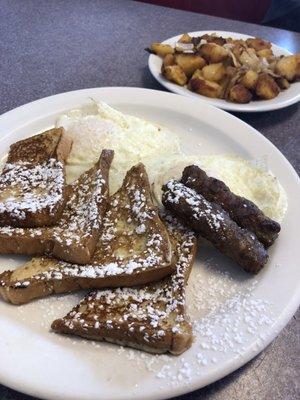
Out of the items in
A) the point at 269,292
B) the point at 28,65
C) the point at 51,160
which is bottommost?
the point at 28,65

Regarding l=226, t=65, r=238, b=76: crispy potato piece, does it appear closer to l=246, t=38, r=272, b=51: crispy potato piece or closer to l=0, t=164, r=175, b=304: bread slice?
l=246, t=38, r=272, b=51: crispy potato piece

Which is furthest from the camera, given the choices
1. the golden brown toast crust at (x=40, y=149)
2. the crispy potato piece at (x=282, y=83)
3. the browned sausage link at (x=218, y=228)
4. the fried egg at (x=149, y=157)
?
the crispy potato piece at (x=282, y=83)

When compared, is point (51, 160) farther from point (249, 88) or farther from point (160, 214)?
point (249, 88)

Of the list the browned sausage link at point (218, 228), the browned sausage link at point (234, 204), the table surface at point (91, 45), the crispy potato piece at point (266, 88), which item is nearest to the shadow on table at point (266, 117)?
the table surface at point (91, 45)

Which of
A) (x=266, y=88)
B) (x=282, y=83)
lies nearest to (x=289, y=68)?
(x=282, y=83)

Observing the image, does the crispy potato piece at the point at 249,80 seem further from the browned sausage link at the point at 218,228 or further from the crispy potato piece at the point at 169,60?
the browned sausage link at the point at 218,228

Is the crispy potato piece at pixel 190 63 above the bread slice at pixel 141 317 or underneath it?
above

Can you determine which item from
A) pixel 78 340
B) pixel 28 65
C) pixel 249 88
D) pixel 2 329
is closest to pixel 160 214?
pixel 78 340
